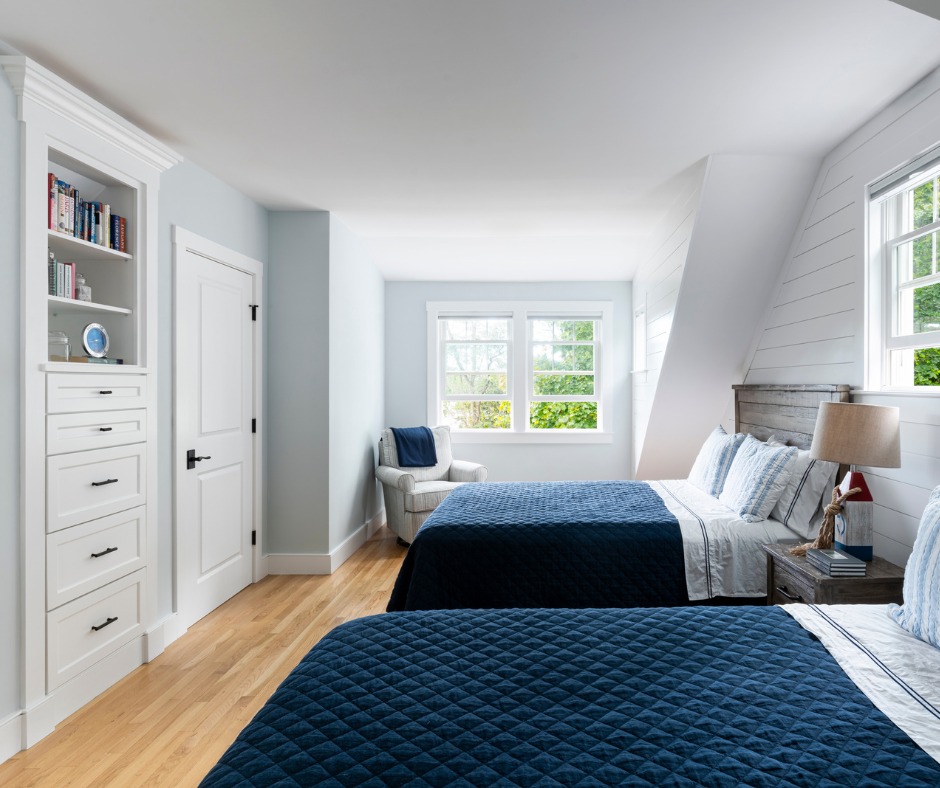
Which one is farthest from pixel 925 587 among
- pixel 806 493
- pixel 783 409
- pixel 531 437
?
pixel 531 437

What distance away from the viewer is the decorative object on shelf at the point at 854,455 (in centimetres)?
230

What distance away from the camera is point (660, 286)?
15.1 ft

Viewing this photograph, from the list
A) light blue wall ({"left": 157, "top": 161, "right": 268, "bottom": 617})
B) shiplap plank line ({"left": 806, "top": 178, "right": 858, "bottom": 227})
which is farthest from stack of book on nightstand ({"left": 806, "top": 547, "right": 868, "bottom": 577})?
light blue wall ({"left": 157, "top": 161, "right": 268, "bottom": 617})

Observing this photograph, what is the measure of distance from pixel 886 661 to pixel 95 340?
9.97 feet

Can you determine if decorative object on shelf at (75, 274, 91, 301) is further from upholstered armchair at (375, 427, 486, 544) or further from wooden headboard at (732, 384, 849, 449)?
wooden headboard at (732, 384, 849, 449)

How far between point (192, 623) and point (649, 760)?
298 centimetres

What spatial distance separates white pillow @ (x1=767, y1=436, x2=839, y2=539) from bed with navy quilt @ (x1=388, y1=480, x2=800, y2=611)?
0.07 metres

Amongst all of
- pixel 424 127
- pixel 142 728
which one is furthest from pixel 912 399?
pixel 142 728

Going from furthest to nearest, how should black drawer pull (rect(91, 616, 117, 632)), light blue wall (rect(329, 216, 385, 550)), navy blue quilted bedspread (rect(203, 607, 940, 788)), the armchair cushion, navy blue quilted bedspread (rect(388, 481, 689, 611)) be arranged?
the armchair cushion
light blue wall (rect(329, 216, 385, 550))
navy blue quilted bedspread (rect(388, 481, 689, 611))
black drawer pull (rect(91, 616, 117, 632))
navy blue quilted bedspread (rect(203, 607, 940, 788))

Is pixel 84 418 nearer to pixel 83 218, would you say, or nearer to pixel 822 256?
pixel 83 218

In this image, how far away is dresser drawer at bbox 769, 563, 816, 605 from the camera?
229 cm

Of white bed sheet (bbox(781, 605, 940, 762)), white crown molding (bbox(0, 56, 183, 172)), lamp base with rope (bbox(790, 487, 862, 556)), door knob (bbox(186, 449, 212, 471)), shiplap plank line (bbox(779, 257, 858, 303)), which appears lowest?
white bed sheet (bbox(781, 605, 940, 762))

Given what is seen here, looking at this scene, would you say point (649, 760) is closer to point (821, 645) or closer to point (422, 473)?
point (821, 645)

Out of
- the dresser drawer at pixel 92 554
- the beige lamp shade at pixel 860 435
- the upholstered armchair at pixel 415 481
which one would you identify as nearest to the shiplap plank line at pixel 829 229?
the beige lamp shade at pixel 860 435
